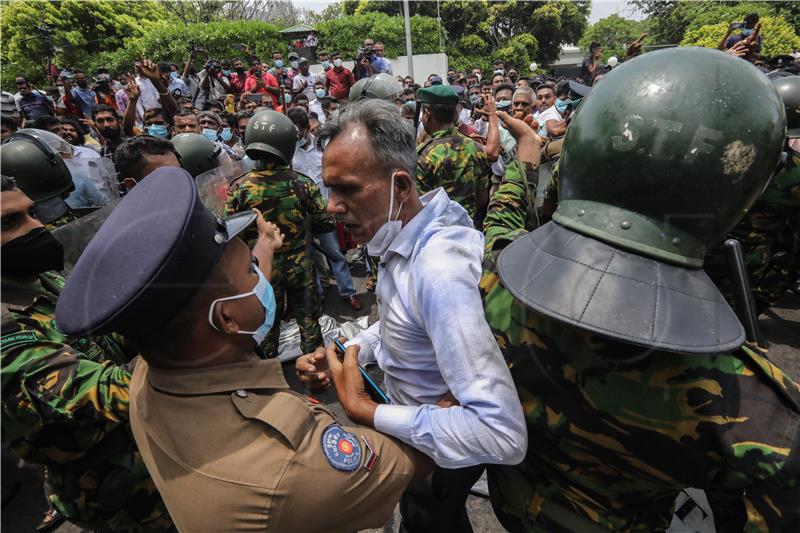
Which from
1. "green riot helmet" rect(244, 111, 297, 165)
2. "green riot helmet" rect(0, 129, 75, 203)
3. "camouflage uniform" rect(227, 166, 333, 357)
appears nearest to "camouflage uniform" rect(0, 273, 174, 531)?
"green riot helmet" rect(0, 129, 75, 203)

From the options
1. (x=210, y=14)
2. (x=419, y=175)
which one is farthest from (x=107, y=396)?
(x=210, y=14)

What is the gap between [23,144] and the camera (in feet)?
9.12

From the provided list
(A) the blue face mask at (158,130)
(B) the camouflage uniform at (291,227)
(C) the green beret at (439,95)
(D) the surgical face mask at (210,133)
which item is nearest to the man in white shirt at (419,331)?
(B) the camouflage uniform at (291,227)

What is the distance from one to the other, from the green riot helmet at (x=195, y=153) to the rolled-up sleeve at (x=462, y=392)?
3.52 meters

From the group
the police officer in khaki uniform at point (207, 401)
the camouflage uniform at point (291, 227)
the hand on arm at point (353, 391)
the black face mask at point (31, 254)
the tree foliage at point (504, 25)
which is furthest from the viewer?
the tree foliage at point (504, 25)

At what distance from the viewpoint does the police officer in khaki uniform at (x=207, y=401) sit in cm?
102

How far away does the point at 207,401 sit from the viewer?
1.12 meters

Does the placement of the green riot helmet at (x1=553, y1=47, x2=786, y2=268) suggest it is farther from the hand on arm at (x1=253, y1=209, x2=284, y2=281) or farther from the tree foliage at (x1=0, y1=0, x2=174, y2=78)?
the tree foliage at (x1=0, y1=0, x2=174, y2=78)

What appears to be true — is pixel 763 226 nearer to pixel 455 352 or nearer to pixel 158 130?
pixel 455 352

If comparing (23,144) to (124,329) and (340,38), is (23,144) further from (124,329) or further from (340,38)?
(340,38)

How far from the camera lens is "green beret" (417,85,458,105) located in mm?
3834

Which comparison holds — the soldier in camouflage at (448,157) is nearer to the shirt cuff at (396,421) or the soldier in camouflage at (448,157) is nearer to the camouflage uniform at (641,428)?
the camouflage uniform at (641,428)

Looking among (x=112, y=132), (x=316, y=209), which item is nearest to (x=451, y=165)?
(x=316, y=209)

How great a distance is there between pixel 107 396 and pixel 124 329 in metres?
0.75
